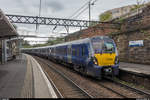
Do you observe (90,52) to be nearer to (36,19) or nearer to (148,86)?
(148,86)

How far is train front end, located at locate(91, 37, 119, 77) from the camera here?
8.21 m

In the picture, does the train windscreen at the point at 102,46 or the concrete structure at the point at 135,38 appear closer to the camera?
the train windscreen at the point at 102,46

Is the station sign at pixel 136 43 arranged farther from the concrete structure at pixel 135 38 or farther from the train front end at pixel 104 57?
the train front end at pixel 104 57

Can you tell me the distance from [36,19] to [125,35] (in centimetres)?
1068

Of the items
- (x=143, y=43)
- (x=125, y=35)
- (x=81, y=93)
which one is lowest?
(x=81, y=93)

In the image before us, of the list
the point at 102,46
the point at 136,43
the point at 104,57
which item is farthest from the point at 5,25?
the point at 136,43

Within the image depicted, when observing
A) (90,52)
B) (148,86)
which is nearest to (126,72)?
(148,86)

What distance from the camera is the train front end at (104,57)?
8.21 meters

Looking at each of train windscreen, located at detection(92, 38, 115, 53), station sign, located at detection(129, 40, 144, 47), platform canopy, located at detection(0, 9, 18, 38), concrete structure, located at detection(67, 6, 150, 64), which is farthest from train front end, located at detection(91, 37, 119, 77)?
platform canopy, located at detection(0, 9, 18, 38)

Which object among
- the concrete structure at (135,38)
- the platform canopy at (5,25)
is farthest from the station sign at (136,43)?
the platform canopy at (5,25)

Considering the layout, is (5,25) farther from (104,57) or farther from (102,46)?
(104,57)

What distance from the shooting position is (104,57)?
8.40 metres

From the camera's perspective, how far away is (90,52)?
8594 mm

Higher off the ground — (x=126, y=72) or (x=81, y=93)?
(x=126, y=72)
